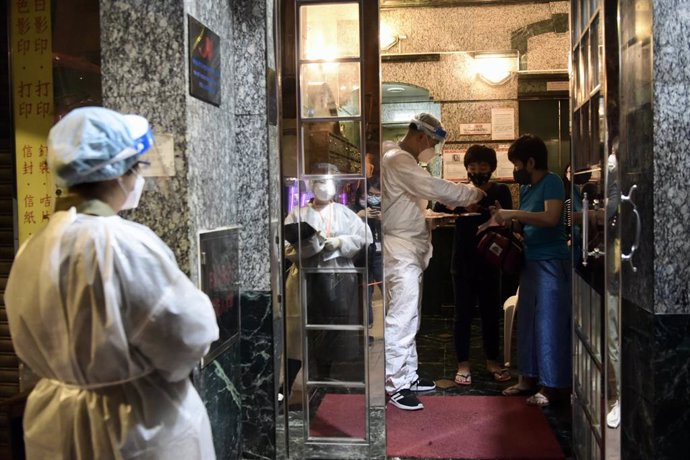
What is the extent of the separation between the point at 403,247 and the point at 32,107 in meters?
2.28

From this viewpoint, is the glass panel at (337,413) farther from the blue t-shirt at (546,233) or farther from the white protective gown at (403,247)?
the blue t-shirt at (546,233)

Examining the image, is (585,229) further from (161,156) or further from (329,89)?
(161,156)

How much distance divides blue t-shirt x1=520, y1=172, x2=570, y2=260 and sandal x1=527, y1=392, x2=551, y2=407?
90cm

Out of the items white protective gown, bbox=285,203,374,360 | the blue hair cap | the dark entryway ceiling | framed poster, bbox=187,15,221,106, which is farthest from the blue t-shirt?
the dark entryway ceiling

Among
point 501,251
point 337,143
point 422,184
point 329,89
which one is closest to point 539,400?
point 501,251

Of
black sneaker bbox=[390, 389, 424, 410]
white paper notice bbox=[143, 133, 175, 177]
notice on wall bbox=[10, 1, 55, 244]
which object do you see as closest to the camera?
white paper notice bbox=[143, 133, 175, 177]

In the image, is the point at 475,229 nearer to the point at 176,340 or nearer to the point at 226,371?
the point at 226,371

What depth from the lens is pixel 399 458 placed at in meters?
3.45

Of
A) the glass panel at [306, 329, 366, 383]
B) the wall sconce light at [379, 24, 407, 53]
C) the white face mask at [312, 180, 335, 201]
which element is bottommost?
the glass panel at [306, 329, 366, 383]

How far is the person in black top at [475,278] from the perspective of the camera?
4.81 meters

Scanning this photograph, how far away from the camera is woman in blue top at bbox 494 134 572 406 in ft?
13.5

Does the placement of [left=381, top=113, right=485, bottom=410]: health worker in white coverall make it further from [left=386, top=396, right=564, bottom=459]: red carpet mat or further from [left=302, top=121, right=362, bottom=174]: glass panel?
[left=302, top=121, right=362, bottom=174]: glass panel

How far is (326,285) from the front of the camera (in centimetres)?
332

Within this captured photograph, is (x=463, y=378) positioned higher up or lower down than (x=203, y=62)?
lower down
